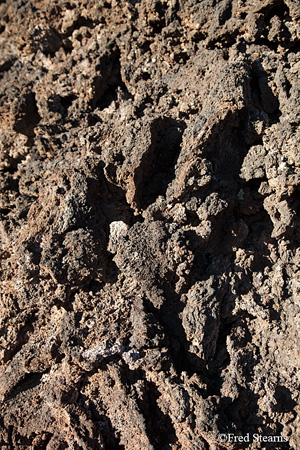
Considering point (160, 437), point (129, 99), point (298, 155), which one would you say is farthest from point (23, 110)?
point (160, 437)

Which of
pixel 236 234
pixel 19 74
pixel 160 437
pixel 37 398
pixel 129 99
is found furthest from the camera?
pixel 19 74

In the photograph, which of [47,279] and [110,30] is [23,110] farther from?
[47,279]

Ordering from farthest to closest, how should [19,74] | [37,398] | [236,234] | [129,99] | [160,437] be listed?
[19,74] < [129,99] < [236,234] < [37,398] < [160,437]

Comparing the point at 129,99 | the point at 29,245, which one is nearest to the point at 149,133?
the point at 129,99

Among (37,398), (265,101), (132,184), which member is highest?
(265,101)

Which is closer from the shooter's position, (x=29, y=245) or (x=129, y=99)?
(x=29, y=245)

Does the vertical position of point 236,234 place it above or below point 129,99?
below

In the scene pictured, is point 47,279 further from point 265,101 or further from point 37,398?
point 265,101
